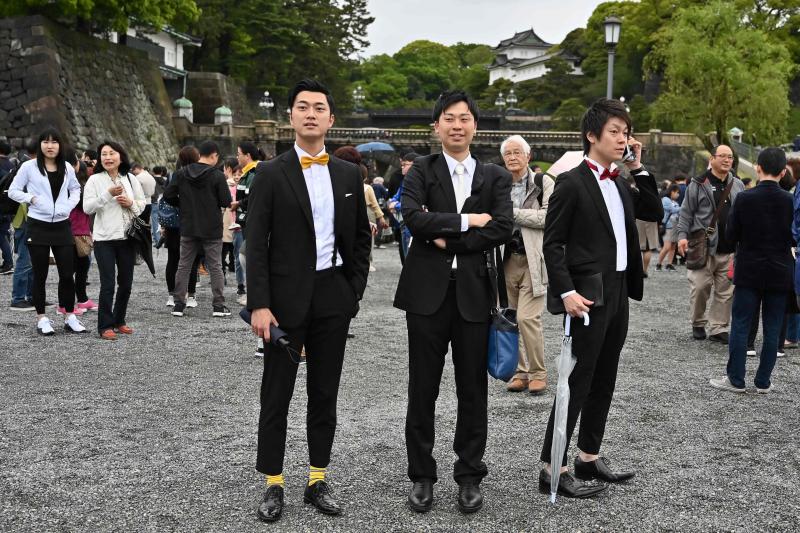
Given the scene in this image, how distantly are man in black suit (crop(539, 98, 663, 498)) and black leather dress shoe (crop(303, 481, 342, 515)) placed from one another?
3.44 ft

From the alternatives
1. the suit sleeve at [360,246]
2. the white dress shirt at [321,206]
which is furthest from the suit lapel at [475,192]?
the white dress shirt at [321,206]

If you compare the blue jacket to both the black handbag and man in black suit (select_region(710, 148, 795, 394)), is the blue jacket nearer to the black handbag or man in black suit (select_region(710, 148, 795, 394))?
the black handbag

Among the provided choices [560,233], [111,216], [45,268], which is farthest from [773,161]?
[45,268]

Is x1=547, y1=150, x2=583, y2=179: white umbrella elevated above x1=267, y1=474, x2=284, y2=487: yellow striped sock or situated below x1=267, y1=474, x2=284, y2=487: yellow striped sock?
above

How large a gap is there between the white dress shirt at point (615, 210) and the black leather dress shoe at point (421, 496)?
1.39m

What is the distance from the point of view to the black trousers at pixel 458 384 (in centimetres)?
396

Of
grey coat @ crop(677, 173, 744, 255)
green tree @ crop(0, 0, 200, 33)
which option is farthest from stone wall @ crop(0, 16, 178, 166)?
grey coat @ crop(677, 173, 744, 255)

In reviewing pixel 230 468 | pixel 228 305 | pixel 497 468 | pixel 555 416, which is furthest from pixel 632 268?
pixel 228 305

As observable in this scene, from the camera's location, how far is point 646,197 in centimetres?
426

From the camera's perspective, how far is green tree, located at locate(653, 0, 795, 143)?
40000 mm

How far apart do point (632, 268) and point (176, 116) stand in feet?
130

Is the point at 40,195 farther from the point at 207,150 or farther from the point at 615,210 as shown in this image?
the point at 615,210

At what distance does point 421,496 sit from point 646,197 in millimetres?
1861

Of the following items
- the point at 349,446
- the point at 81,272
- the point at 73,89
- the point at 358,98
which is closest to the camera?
the point at 349,446
